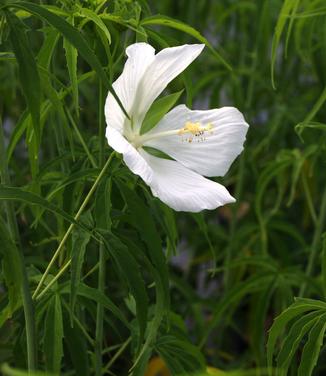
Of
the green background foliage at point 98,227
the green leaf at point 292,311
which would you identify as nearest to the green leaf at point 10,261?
the green background foliage at point 98,227

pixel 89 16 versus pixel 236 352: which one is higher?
pixel 89 16

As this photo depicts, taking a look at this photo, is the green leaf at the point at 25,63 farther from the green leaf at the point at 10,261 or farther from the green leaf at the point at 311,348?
the green leaf at the point at 311,348

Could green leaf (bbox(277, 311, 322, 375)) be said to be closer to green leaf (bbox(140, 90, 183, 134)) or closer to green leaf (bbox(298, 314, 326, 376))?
green leaf (bbox(298, 314, 326, 376))

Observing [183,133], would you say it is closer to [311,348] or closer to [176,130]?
[176,130]

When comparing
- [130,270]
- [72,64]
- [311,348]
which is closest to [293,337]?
[311,348]

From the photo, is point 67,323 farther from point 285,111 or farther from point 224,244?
point 224,244

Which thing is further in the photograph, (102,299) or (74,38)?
(102,299)

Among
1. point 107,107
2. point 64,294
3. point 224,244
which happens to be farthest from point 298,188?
point 107,107
